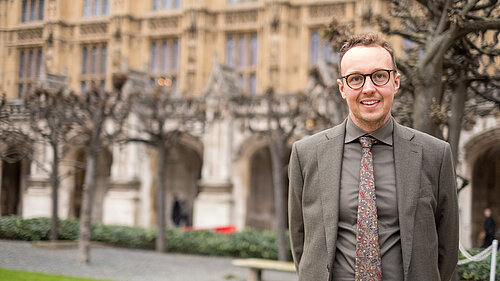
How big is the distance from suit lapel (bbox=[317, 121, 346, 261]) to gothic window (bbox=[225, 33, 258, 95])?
21.9 m

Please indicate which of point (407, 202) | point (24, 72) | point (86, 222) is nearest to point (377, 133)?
point (407, 202)

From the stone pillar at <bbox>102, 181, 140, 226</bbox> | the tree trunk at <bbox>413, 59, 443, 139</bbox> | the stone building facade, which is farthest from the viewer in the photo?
the stone pillar at <bbox>102, 181, 140, 226</bbox>

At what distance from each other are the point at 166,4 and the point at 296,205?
24386 millimetres

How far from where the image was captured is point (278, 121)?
1390 centimetres

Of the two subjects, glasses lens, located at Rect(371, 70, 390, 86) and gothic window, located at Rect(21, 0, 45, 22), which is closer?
glasses lens, located at Rect(371, 70, 390, 86)

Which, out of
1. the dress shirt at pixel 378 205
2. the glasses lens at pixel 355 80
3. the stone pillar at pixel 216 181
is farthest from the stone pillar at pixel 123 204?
the glasses lens at pixel 355 80

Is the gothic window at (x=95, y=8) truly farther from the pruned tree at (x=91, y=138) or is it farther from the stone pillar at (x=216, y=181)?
the pruned tree at (x=91, y=138)

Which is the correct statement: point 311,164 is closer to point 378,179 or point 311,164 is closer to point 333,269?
point 378,179

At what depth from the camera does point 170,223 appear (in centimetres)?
2269

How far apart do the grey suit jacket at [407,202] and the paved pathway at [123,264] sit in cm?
428

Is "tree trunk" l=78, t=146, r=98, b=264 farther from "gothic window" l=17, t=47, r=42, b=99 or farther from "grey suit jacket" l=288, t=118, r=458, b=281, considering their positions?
"grey suit jacket" l=288, t=118, r=458, b=281

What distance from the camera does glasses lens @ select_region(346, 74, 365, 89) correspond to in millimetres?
2469

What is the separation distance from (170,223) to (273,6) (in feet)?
32.1

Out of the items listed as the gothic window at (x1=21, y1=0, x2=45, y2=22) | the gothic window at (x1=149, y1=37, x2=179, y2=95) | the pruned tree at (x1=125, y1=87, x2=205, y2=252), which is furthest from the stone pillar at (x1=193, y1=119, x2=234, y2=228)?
the gothic window at (x1=21, y1=0, x2=45, y2=22)
